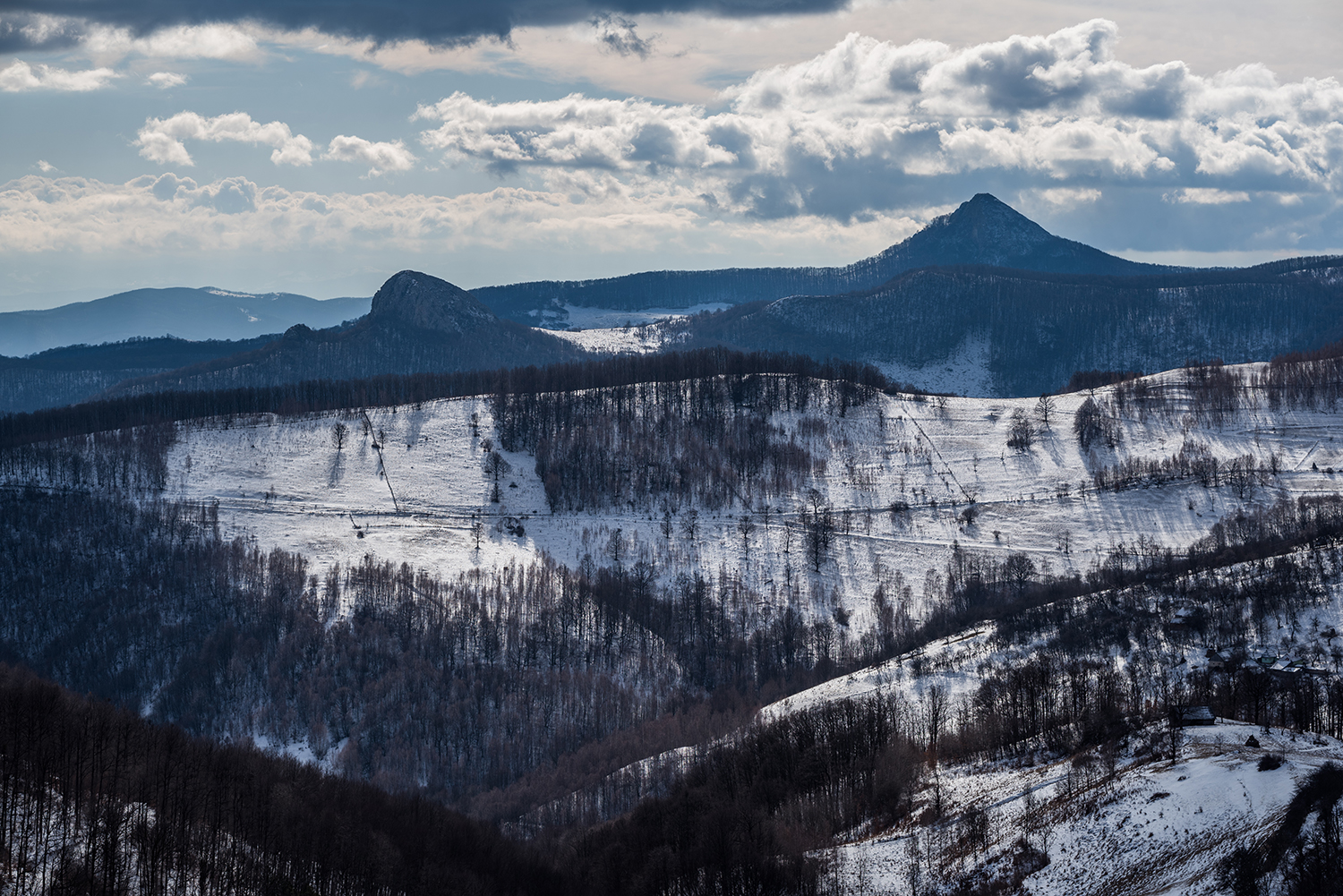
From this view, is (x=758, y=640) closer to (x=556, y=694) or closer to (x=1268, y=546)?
(x=556, y=694)

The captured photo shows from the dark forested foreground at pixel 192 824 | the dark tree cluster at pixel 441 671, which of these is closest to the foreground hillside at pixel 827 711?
the dark tree cluster at pixel 441 671

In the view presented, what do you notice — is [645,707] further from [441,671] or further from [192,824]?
[192,824]

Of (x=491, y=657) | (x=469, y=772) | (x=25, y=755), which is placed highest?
(x=25, y=755)

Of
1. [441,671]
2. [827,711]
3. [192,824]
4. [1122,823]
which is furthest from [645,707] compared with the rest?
[1122,823]

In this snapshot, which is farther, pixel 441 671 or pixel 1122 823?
pixel 441 671

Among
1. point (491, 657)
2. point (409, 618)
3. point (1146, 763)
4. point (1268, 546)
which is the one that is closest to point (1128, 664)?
point (1146, 763)

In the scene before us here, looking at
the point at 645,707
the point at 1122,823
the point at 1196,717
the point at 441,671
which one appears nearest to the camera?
the point at 1122,823

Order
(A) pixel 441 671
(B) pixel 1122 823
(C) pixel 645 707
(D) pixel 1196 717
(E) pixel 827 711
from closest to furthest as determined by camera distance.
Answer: (B) pixel 1122 823 < (D) pixel 1196 717 < (E) pixel 827 711 < (C) pixel 645 707 < (A) pixel 441 671

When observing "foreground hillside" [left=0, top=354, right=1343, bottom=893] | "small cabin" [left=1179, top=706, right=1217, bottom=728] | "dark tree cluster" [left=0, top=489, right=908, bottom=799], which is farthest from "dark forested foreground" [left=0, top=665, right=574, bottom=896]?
"small cabin" [left=1179, top=706, right=1217, bottom=728]

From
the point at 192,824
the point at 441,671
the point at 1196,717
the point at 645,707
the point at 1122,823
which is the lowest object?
the point at 645,707
